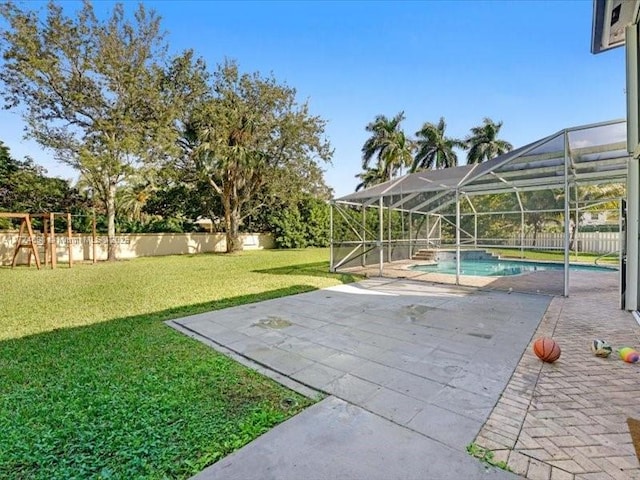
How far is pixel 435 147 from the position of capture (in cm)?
2822

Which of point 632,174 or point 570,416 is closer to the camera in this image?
point 570,416

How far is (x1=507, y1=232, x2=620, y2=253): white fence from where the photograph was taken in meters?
12.9

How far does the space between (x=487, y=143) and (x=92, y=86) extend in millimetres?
27665

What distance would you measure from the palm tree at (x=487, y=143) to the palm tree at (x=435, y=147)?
1145mm

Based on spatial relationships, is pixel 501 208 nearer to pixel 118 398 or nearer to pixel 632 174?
pixel 632 174

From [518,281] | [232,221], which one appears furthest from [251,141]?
[518,281]

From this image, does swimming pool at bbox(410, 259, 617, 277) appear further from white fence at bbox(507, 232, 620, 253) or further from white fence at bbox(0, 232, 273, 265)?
white fence at bbox(0, 232, 273, 265)

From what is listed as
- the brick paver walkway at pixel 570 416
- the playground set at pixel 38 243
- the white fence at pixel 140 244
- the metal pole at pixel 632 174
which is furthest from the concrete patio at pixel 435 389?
the white fence at pixel 140 244

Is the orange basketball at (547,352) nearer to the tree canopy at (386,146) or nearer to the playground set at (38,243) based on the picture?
the playground set at (38,243)

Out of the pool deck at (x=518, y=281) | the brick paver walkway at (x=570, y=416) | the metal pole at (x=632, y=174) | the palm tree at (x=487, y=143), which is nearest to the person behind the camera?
the brick paver walkway at (x=570, y=416)

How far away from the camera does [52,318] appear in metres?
5.36

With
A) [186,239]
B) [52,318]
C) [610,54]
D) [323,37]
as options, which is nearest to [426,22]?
[323,37]

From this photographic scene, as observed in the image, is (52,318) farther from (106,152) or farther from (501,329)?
(106,152)

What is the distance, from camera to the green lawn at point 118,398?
2.01 metres
